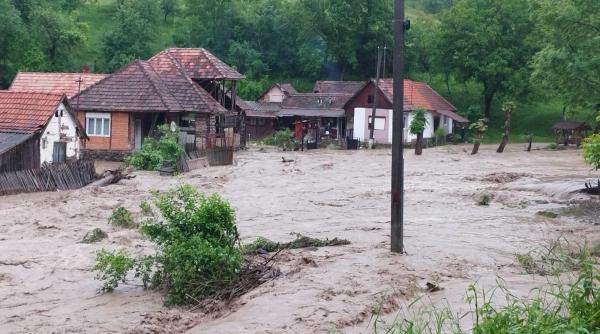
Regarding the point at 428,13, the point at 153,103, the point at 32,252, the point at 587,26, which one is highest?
the point at 428,13

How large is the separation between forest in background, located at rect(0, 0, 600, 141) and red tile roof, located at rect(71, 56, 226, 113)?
17.9 meters

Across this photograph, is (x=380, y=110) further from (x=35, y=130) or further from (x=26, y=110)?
(x=35, y=130)

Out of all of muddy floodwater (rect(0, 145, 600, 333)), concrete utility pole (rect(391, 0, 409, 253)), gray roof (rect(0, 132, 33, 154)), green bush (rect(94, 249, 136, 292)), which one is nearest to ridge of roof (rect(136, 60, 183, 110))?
muddy floodwater (rect(0, 145, 600, 333))

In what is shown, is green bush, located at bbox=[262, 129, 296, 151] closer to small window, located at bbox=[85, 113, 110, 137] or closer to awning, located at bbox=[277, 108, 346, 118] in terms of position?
awning, located at bbox=[277, 108, 346, 118]

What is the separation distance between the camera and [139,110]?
124 feet

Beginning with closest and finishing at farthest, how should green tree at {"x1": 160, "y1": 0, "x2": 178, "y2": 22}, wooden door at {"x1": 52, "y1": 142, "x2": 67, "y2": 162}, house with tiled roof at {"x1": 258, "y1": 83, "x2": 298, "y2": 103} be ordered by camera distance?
wooden door at {"x1": 52, "y1": 142, "x2": 67, "y2": 162}
house with tiled roof at {"x1": 258, "y1": 83, "x2": 298, "y2": 103}
green tree at {"x1": 160, "y1": 0, "x2": 178, "y2": 22}

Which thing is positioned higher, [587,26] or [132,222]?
[587,26]

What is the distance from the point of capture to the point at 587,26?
27.0m

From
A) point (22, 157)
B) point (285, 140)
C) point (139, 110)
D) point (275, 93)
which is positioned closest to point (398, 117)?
point (22, 157)

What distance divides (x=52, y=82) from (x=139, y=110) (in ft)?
28.6

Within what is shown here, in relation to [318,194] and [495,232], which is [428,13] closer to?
[318,194]

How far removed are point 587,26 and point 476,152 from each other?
18177 millimetres

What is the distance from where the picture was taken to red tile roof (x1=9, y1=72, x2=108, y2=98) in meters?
43.1

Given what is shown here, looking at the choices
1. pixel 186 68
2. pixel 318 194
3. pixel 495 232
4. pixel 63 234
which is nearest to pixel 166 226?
pixel 63 234
